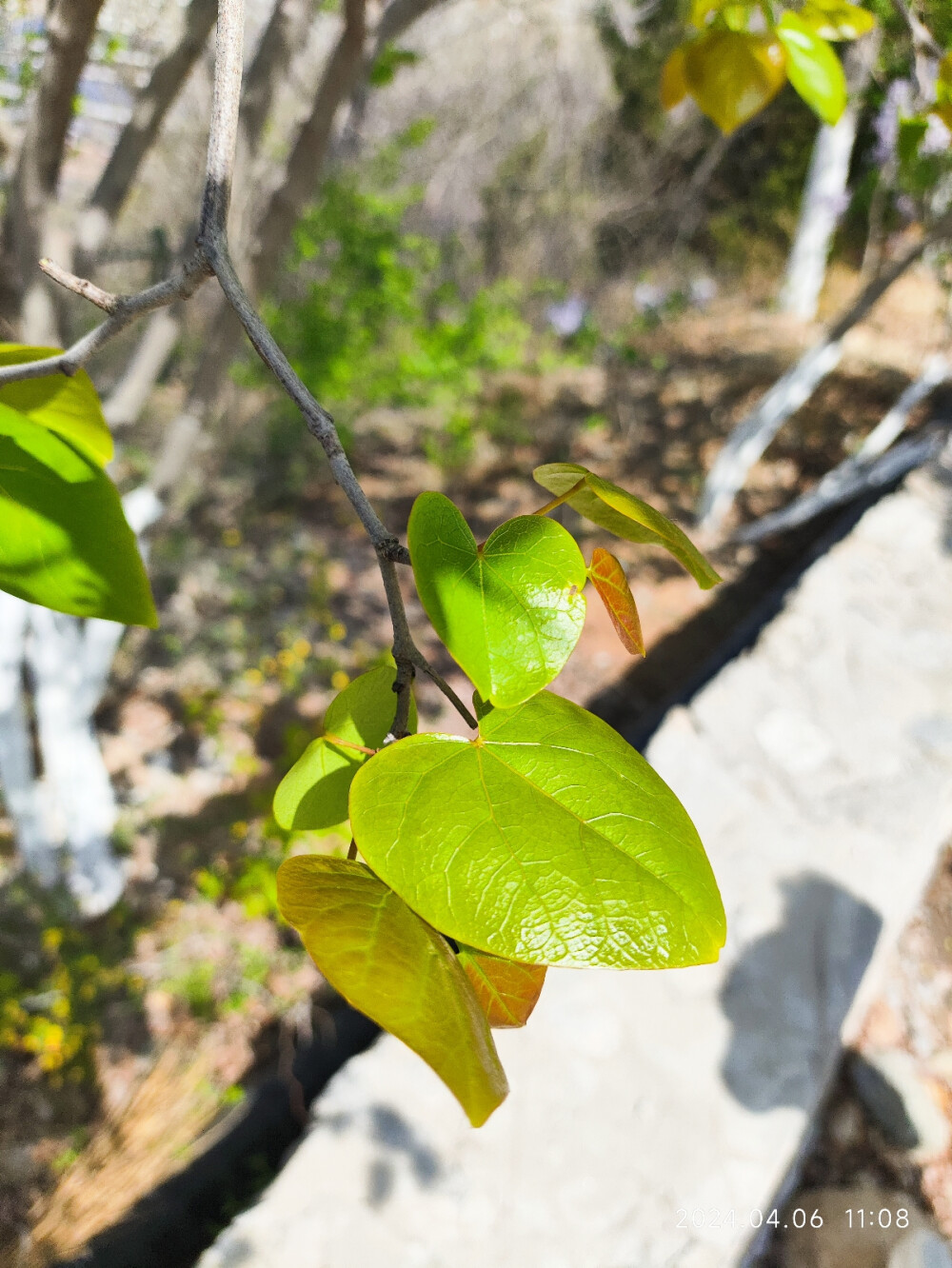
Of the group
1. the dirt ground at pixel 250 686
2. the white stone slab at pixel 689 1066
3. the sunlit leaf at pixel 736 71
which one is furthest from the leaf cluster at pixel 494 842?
the dirt ground at pixel 250 686

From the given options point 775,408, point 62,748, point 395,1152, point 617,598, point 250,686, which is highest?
point 617,598

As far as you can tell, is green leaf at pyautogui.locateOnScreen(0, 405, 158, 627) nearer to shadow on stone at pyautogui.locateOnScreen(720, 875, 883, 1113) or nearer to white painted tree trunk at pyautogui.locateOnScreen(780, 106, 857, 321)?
shadow on stone at pyautogui.locateOnScreen(720, 875, 883, 1113)

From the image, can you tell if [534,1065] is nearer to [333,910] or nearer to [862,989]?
[862,989]

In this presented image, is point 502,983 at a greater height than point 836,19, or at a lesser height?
lesser

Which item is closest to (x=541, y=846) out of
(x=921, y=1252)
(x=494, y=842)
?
(x=494, y=842)

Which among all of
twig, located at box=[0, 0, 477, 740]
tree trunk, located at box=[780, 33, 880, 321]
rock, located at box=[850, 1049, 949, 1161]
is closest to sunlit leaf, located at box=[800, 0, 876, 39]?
twig, located at box=[0, 0, 477, 740]

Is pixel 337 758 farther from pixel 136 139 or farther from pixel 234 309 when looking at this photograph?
pixel 136 139


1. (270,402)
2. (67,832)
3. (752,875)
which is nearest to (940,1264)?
(752,875)

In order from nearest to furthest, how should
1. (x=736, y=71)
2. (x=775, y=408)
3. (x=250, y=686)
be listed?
(x=736, y=71)
(x=250, y=686)
(x=775, y=408)
